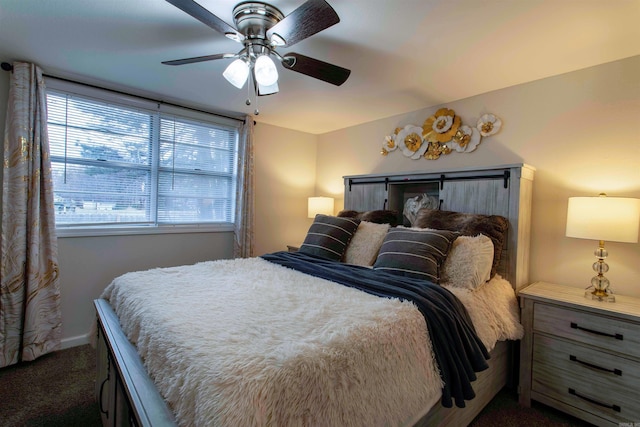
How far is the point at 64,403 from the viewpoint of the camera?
1.87 m

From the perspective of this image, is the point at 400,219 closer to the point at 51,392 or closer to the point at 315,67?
the point at 315,67

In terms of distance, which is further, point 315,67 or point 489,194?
point 489,194

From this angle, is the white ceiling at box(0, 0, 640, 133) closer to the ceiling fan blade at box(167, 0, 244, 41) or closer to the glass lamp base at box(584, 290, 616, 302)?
the ceiling fan blade at box(167, 0, 244, 41)

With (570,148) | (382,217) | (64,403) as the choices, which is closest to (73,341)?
(64,403)

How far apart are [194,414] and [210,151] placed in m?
2.95

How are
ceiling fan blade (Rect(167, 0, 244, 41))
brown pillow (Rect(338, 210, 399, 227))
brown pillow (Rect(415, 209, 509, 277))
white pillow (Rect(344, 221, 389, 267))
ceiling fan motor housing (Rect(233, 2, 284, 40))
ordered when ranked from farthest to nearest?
brown pillow (Rect(338, 210, 399, 227)) < white pillow (Rect(344, 221, 389, 267)) < brown pillow (Rect(415, 209, 509, 277)) < ceiling fan motor housing (Rect(233, 2, 284, 40)) < ceiling fan blade (Rect(167, 0, 244, 41))

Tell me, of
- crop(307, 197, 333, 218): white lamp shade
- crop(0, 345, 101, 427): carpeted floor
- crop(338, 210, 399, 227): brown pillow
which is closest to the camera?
crop(0, 345, 101, 427): carpeted floor

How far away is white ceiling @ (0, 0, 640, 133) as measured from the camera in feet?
5.12

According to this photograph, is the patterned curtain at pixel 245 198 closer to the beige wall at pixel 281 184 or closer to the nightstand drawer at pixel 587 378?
the beige wall at pixel 281 184

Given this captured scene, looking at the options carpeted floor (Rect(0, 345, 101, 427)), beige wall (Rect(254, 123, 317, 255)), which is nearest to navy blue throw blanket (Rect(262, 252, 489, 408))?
carpeted floor (Rect(0, 345, 101, 427))

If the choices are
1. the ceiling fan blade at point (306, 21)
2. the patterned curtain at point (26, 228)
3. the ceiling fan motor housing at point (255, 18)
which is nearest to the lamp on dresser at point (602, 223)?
the ceiling fan blade at point (306, 21)

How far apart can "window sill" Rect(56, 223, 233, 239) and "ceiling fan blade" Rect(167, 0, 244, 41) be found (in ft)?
7.09

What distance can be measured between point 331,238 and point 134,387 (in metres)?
1.67

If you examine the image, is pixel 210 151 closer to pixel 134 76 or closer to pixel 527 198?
pixel 134 76
